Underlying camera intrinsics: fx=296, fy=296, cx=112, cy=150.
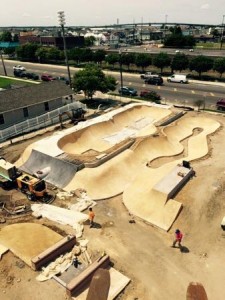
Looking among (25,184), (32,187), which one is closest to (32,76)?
(25,184)

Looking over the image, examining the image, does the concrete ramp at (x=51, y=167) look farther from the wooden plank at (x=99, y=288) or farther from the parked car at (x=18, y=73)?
the parked car at (x=18, y=73)

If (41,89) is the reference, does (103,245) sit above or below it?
below

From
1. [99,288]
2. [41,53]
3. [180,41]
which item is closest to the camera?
[99,288]

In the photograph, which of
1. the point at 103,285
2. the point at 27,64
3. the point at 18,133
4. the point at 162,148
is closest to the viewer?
the point at 103,285

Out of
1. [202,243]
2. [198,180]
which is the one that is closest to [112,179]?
[198,180]

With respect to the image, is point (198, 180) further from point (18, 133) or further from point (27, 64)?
point (27, 64)

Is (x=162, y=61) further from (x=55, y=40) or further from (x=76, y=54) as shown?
(x=55, y=40)
